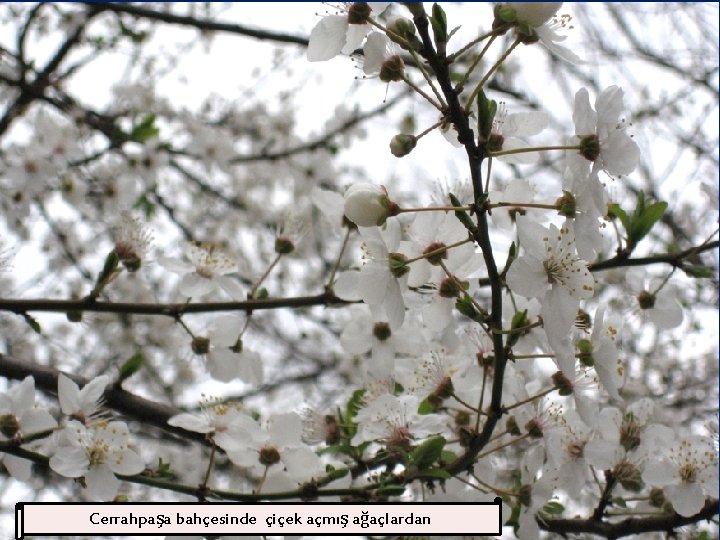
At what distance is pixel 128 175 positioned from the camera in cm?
366

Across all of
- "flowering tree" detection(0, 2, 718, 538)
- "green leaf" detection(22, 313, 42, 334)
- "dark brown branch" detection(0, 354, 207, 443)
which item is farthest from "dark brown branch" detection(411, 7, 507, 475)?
"green leaf" detection(22, 313, 42, 334)

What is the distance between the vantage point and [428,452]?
55.7 inches

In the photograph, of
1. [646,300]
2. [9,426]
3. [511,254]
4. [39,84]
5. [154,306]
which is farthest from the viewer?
[39,84]

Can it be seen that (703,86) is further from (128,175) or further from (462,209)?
(462,209)

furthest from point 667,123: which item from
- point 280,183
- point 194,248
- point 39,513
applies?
point 39,513

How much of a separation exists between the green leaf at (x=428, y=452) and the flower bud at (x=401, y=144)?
0.57 m

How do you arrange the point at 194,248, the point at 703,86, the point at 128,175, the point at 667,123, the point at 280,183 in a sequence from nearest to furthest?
1. the point at 194,248
2. the point at 128,175
3. the point at 703,86
4. the point at 667,123
5. the point at 280,183

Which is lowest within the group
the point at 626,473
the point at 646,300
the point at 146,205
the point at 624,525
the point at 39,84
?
the point at 624,525

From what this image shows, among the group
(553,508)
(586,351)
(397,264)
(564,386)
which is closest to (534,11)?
(397,264)

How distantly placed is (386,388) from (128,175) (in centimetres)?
234

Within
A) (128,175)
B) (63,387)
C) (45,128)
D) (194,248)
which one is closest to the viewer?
(63,387)

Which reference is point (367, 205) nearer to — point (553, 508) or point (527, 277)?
Answer: point (527, 277)

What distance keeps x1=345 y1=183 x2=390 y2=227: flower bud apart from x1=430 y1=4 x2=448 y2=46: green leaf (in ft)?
0.97

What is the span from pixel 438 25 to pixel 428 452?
796 millimetres
